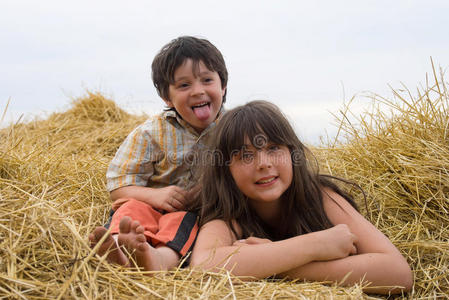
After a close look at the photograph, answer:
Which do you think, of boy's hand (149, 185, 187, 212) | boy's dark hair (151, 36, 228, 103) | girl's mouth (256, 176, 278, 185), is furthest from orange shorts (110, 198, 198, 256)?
boy's dark hair (151, 36, 228, 103)

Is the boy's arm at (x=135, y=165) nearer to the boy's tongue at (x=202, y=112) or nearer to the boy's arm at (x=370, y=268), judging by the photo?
the boy's tongue at (x=202, y=112)

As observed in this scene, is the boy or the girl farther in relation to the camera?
the boy

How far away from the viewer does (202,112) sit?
2717 mm

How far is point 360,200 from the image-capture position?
282cm

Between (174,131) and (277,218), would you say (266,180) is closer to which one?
(277,218)

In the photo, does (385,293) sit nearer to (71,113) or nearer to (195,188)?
(195,188)

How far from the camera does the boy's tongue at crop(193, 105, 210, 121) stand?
107 inches

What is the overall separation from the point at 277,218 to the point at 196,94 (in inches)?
34.9

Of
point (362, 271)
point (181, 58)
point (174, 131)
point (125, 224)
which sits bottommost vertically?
point (362, 271)

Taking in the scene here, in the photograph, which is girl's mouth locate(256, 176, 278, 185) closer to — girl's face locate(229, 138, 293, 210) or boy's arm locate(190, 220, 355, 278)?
girl's face locate(229, 138, 293, 210)

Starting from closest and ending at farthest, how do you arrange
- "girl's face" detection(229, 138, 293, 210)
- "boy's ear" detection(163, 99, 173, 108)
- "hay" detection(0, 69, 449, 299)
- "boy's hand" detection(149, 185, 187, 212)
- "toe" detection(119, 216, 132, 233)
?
"hay" detection(0, 69, 449, 299) → "toe" detection(119, 216, 132, 233) → "girl's face" detection(229, 138, 293, 210) → "boy's hand" detection(149, 185, 187, 212) → "boy's ear" detection(163, 99, 173, 108)

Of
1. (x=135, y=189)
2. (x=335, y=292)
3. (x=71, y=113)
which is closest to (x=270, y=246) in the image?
(x=335, y=292)

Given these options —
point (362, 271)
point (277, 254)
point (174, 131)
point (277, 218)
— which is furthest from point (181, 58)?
point (362, 271)

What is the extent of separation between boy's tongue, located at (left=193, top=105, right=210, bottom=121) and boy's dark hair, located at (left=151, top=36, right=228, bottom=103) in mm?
233
